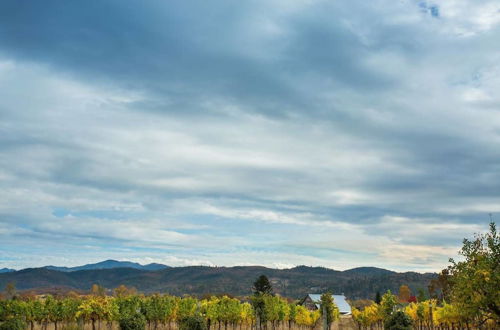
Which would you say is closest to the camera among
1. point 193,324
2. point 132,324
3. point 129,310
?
point 132,324

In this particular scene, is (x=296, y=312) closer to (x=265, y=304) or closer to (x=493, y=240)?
(x=265, y=304)

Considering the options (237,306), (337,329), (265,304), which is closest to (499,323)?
(265,304)

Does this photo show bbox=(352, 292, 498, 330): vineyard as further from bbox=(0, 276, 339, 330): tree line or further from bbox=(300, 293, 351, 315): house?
bbox=(300, 293, 351, 315): house

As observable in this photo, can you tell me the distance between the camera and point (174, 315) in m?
54.2

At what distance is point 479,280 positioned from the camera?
25344 millimetres

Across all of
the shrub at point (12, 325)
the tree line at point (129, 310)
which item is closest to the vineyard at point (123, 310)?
the tree line at point (129, 310)

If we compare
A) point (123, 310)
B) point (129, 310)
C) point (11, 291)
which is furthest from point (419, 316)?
point (11, 291)

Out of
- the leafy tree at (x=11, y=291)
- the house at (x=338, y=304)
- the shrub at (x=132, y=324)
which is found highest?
the leafy tree at (x=11, y=291)

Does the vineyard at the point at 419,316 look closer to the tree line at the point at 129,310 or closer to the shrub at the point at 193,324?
the tree line at the point at 129,310

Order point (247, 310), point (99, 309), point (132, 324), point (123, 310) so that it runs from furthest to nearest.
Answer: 1. point (247, 310)
2. point (123, 310)
3. point (99, 309)
4. point (132, 324)

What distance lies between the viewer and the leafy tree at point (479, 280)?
82.2 ft

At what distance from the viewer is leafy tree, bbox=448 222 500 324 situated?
25.1 metres

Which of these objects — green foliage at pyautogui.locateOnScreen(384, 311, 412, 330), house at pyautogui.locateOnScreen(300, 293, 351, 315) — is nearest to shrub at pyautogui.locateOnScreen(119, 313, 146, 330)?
green foliage at pyautogui.locateOnScreen(384, 311, 412, 330)

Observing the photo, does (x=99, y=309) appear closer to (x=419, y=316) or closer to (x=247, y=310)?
(x=247, y=310)
